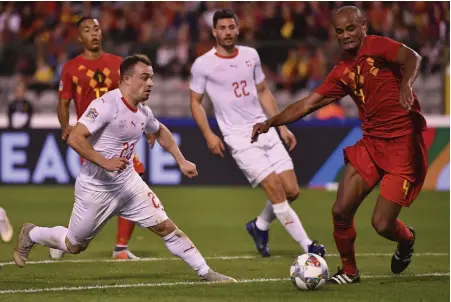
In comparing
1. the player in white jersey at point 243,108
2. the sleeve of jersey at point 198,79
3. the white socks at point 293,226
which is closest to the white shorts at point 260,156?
the player in white jersey at point 243,108

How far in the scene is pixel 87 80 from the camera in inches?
431

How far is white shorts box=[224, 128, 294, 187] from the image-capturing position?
11.1 metres

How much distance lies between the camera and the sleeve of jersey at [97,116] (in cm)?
855

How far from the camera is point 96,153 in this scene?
8.45 m

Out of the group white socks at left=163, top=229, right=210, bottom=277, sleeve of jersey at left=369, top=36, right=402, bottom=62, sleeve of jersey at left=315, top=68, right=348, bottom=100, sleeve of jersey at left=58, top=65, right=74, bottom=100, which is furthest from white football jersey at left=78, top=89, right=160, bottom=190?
sleeve of jersey at left=58, top=65, right=74, bottom=100

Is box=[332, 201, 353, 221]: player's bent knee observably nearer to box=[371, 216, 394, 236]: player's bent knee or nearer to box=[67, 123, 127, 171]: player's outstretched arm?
box=[371, 216, 394, 236]: player's bent knee

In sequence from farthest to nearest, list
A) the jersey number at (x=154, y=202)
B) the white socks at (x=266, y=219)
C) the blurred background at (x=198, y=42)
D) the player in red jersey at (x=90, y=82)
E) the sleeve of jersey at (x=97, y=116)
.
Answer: the blurred background at (x=198, y=42)
the white socks at (x=266, y=219)
the player in red jersey at (x=90, y=82)
the jersey number at (x=154, y=202)
the sleeve of jersey at (x=97, y=116)

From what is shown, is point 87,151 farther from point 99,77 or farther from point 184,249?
point 99,77

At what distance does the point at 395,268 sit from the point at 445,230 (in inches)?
164

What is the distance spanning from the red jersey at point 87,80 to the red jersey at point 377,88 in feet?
9.63

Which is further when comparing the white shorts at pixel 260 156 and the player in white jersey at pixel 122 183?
the white shorts at pixel 260 156

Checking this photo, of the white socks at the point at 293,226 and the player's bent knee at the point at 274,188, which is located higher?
the player's bent knee at the point at 274,188

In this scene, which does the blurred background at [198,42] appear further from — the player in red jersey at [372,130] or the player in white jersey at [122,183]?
the player in white jersey at [122,183]

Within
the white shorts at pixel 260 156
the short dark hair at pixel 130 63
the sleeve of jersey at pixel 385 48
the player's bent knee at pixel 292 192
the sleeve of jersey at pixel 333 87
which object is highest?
the sleeve of jersey at pixel 385 48
